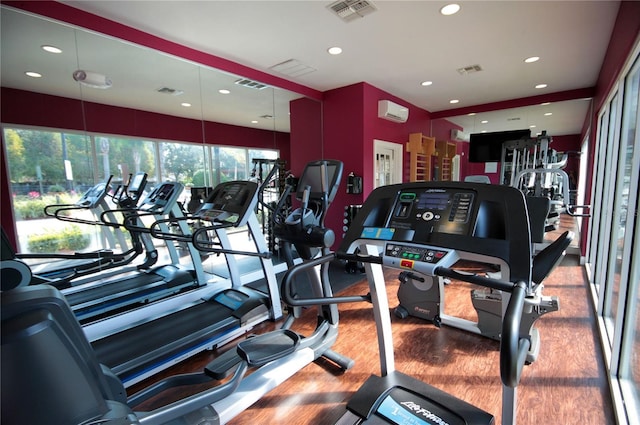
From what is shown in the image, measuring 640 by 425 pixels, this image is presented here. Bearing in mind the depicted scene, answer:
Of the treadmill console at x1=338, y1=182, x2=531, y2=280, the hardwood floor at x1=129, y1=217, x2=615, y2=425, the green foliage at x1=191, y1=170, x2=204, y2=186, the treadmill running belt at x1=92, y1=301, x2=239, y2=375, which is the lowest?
the hardwood floor at x1=129, y1=217, x2=615, y2=425

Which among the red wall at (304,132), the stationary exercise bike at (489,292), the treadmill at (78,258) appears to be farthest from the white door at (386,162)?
the treadmill at (78,258)

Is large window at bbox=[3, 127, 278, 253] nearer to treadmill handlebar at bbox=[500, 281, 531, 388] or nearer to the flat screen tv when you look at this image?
treadmill handlebar at bbox=[500, 281, 531, 388]

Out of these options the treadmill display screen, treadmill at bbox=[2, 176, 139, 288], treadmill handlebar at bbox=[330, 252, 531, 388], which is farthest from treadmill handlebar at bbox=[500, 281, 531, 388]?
treadmill at bbox=[2, 176, 139, 288]

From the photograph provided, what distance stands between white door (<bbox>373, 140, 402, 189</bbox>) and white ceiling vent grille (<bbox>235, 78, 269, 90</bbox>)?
193 centimetres

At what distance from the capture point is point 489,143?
18.7 ft

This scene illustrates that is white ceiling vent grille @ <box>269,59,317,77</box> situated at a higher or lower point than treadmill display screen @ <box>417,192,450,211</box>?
higher

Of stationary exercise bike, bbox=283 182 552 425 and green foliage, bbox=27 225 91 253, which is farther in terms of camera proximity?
green foliage, bbox=27 225 91 253

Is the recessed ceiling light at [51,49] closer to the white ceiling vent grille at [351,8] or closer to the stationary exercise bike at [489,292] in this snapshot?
the white ceiling vent grille at [351,8]

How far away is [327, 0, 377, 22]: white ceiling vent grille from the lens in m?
2.49

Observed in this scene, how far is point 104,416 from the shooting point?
852mm

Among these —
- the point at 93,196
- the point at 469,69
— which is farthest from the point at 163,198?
the point at 469,69

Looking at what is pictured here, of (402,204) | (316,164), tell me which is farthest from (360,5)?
(402,204)

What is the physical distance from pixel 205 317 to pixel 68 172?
72.4 inches

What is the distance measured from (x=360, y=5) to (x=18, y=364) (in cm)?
298
